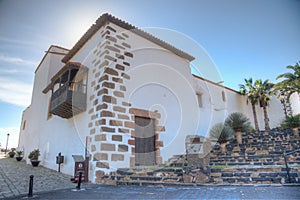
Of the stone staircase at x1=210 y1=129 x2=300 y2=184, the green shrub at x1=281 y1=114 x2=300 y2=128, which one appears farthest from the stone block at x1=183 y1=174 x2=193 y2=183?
the green shrub at x1=281 y1=114 x2=300 y2=128

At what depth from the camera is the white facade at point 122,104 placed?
21.6 ft

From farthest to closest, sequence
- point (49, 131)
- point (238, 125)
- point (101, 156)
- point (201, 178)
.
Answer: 1. point (238, 125)
2. point (49, 131)
3. point (101, 156)
4. point (201, 178)

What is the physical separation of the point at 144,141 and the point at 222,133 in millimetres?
4677

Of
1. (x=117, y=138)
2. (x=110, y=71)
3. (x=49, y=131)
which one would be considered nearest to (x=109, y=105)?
(x=117, y=138)

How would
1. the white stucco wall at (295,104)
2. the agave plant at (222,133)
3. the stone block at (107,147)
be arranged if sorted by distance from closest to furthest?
the stone block at (107,147) → the agave plant at (222,133) → the white stucco wall at (295,104)

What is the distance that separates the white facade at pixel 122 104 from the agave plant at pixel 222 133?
0.65 meters

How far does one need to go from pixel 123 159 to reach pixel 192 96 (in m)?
5.33

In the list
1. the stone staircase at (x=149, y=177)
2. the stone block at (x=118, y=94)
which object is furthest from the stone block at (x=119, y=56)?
the stone staircase at (x=149, y=177)

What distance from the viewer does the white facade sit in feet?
21.6

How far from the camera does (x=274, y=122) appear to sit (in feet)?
53.7

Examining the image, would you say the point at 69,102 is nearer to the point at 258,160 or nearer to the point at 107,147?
the point at 107,147

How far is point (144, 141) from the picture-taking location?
7.51 meters

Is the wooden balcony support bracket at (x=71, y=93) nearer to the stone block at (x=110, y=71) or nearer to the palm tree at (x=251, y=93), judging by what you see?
the stone block at (x=110, y=71)

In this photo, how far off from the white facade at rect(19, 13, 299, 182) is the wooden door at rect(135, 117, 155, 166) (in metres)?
0.19
